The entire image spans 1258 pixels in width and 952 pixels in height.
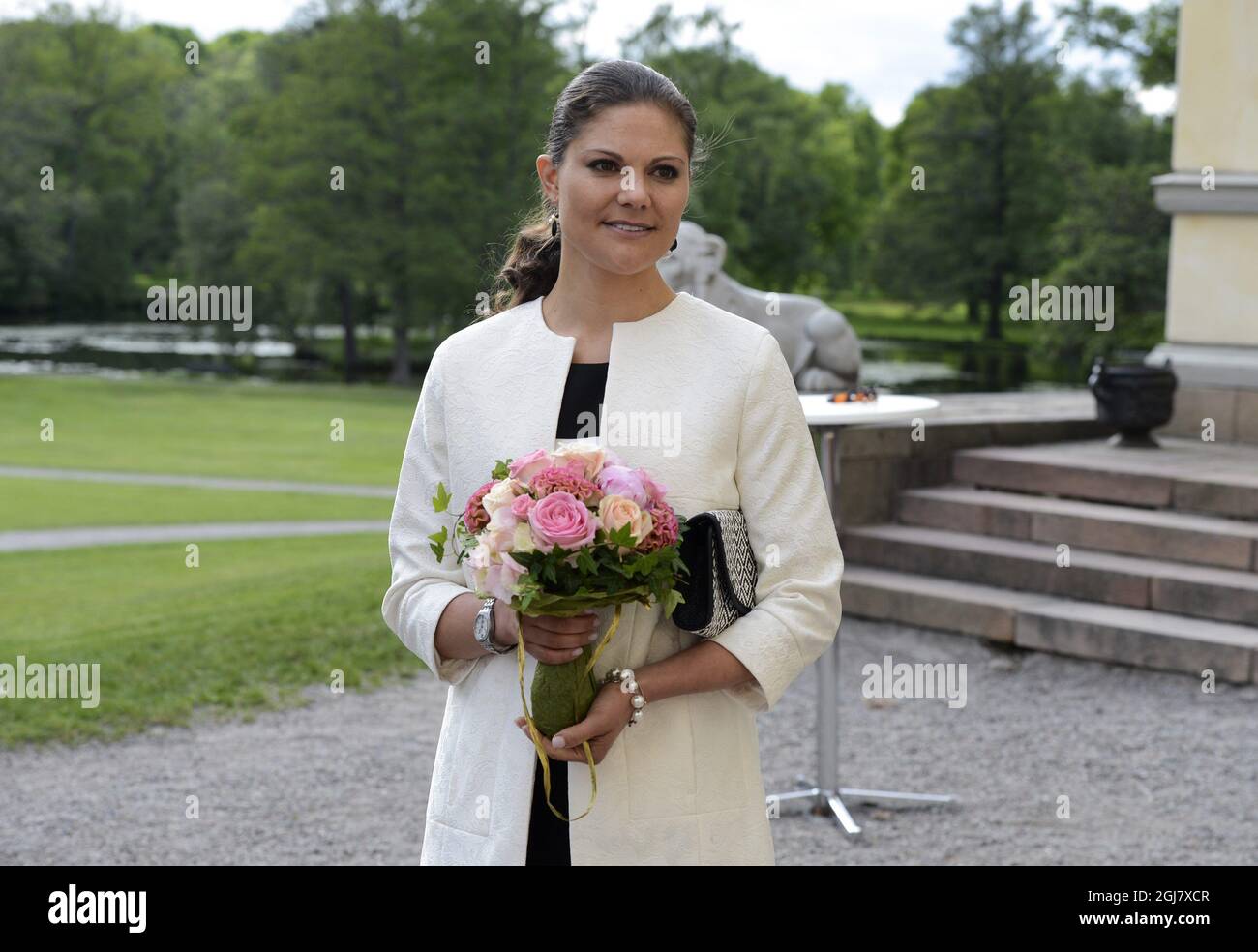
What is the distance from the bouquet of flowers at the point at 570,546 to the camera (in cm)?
230

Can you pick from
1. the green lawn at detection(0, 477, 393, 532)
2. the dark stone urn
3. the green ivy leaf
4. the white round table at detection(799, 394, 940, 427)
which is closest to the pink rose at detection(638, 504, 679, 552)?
the green ivy leaf

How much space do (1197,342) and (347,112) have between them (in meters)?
39.7

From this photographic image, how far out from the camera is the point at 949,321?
69688 millimetres

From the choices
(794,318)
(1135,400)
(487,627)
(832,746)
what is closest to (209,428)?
(794,318)

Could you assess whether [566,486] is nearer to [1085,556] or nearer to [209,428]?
[1085,556]

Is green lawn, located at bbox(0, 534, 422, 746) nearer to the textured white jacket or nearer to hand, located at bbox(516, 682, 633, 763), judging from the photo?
the textured white jacket

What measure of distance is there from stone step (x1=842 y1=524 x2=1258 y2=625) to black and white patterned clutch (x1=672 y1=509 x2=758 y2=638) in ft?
22.5

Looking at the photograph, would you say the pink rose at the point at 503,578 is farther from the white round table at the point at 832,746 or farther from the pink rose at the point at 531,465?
the white round table at the point at 832,746

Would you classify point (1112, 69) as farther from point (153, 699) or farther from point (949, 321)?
point (153, 699)

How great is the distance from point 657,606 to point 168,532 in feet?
43.1

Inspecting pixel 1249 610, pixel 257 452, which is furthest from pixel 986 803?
pixel 257 452

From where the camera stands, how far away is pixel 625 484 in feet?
7.70

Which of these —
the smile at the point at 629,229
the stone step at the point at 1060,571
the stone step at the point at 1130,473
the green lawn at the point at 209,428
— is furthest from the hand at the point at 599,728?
the green lawn at the point at 209,428

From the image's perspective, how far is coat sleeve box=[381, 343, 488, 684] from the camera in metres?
2.65
